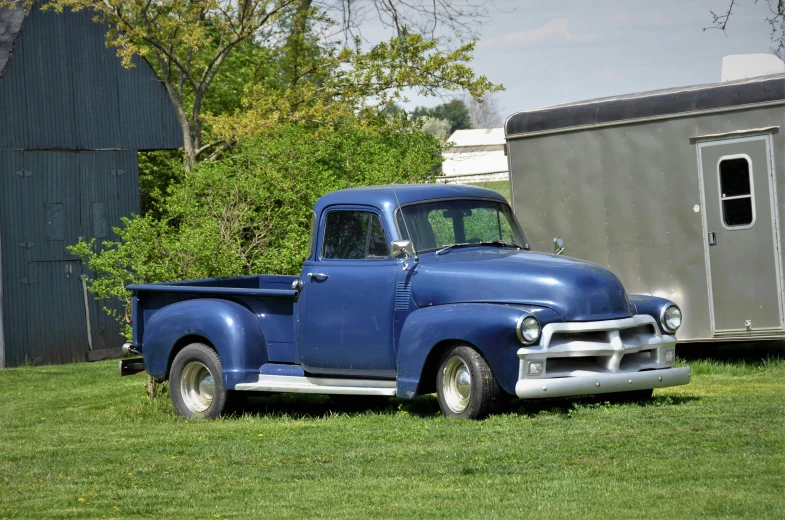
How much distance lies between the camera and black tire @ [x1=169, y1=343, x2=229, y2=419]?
433 inches

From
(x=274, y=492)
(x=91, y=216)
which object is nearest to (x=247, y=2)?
(x=91, y=216)

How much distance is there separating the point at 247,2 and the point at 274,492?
12622 mm

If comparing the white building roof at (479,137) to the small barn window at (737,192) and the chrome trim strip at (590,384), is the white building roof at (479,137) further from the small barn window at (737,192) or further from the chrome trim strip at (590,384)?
the chrome trim strip at (590,384)

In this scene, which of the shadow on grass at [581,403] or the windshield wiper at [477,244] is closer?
the shadow on grass at [581,403]

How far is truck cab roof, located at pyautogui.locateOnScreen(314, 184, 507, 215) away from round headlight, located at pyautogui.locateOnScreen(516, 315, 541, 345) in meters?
1.81

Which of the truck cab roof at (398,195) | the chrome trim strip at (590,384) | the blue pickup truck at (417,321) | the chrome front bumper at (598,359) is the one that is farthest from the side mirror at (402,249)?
the chrome trim strip at (590,384)

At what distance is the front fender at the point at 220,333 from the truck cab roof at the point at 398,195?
1.26 metres

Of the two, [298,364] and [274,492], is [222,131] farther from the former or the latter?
[274,492]

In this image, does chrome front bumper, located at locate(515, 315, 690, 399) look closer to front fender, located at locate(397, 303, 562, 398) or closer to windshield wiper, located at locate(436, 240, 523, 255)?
front fender, located at locate(397, 303, 562, 398)

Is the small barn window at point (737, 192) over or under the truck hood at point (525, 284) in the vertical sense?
over

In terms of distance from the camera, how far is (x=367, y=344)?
10.1 metres

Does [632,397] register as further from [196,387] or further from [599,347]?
[196,387]

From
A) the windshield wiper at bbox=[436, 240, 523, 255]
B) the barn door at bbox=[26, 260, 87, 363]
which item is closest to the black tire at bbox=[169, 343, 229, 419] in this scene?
the windshield wiper at bbox=[436, 240, 523, 255]

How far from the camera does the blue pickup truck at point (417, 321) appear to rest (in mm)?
9141
